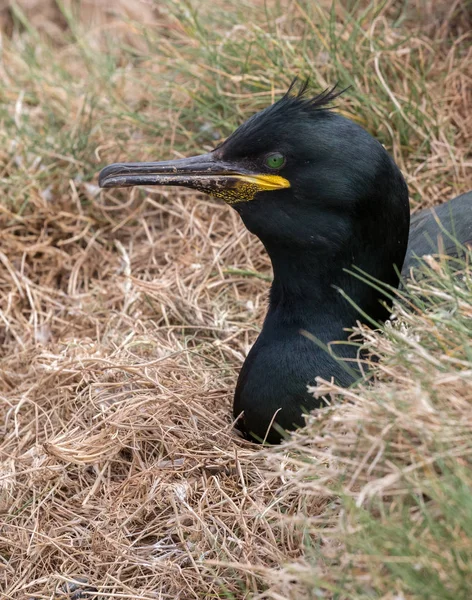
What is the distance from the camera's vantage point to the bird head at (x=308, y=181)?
266 centimetres

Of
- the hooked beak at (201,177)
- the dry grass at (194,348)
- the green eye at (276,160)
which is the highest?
the green eye at (276,160)

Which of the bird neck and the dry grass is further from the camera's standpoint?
the bird neck

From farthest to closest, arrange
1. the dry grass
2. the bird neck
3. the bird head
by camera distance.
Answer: the bird neck, the bird head, the dry grass

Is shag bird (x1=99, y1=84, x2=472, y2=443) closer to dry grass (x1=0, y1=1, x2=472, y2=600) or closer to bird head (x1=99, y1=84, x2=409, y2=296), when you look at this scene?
bird head (x1=99, y1=84, x2=409, y2=296)

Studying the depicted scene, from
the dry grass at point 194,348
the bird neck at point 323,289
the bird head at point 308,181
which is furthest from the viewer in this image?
the bird neck at point 323,289

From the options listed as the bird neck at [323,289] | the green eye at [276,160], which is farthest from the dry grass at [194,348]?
the green eye at [276,160]

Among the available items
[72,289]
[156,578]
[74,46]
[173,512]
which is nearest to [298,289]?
[173,512]

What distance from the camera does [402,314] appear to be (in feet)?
7.59

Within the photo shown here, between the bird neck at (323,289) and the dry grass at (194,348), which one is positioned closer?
the dry grass at (194,348)

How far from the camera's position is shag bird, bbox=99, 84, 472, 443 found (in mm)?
2672

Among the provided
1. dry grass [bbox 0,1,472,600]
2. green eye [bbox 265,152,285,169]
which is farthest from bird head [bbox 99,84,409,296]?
dry grass [bbox 0,1,472,600]

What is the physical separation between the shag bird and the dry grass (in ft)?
0.67

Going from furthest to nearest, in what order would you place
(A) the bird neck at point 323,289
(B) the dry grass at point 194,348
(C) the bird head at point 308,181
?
(A) the bird neck at point 323,289, (C) the bird head at point 308,181, (B) the dry grass at point 194,348

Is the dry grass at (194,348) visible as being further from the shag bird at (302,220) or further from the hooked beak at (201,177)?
the hooked beak at (201,177)
